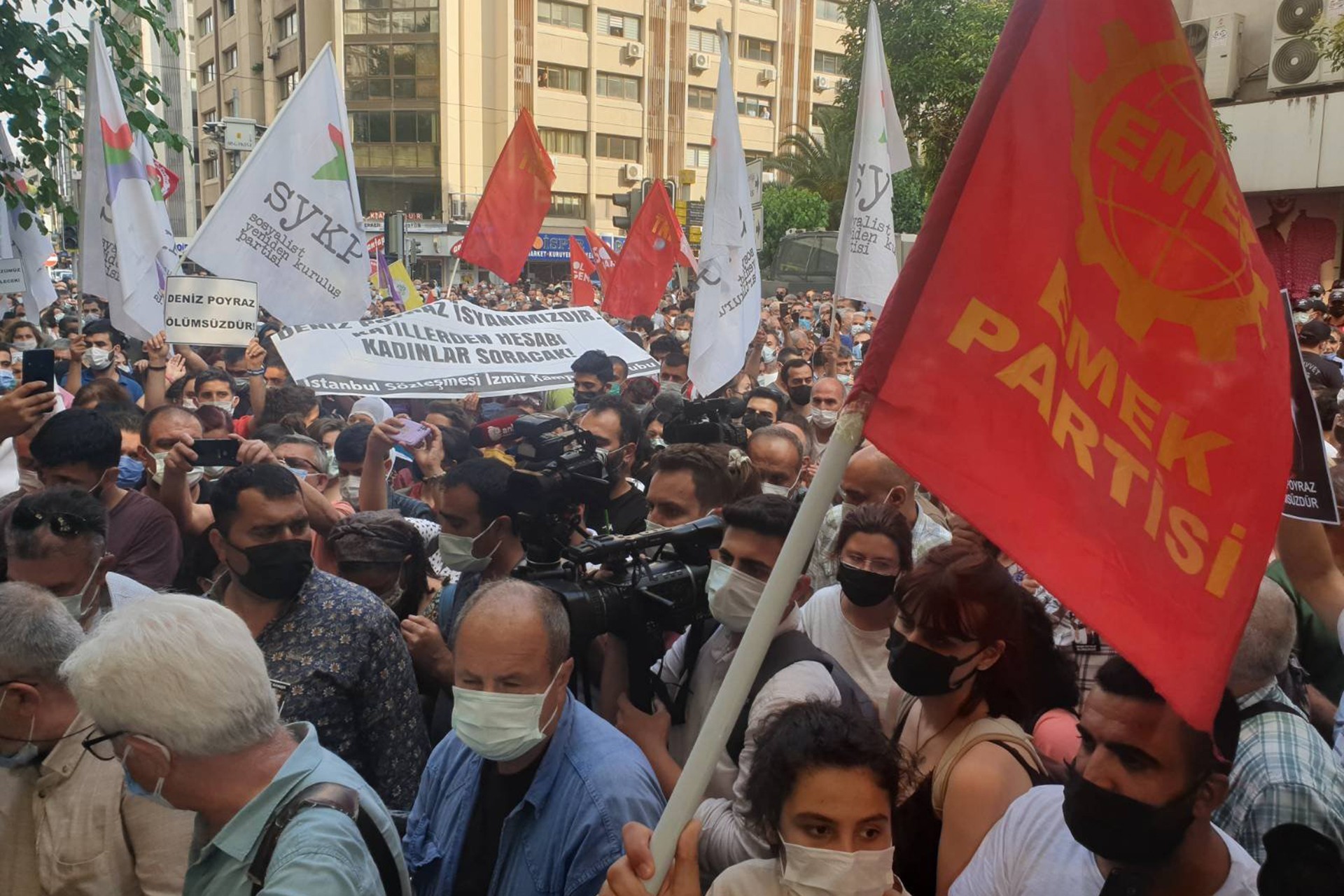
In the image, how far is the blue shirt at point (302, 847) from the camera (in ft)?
6.57

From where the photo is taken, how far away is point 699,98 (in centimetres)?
5497

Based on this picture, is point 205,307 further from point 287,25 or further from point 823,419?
point 287,25

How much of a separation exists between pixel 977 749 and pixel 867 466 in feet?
7.24

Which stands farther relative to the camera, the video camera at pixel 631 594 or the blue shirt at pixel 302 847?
the video camera at pixel 631 594

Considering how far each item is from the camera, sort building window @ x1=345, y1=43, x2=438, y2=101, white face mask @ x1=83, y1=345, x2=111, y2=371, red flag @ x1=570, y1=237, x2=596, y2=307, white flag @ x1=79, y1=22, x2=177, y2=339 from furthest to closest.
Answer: building window @ x1=345, y1=43, x2=438, y2=101, red flag @ x1=570, y1=237, x2=596, y2=307, white face mask @ x1=83, y1=345, x2=111, y2=371, white flag @ x1=79, y1=22, x2=177, y2=339

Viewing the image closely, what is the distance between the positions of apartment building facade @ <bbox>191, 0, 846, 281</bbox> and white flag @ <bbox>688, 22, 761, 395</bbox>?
123 ft

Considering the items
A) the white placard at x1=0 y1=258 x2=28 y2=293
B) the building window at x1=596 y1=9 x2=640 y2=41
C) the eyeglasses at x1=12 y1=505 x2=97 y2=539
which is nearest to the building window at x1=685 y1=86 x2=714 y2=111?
the building window at x1=596 y1=9 x2=640 y2=41

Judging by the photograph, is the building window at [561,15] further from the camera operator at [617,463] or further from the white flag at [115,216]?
the camera operator at [617,463]

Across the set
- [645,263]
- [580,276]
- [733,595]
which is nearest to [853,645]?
[733,595]

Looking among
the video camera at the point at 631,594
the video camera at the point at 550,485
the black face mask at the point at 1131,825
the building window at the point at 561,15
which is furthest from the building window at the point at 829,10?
the black face mask at the point at 1131,825

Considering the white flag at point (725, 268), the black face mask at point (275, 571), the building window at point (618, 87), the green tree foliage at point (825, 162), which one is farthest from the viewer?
the building window at point (618, 87)

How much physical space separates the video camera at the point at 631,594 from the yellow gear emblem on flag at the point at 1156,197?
1428 mm

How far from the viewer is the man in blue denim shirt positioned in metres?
2.52

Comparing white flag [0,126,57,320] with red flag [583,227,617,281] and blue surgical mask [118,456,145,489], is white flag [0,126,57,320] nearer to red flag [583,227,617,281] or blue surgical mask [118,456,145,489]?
blue surgical mask [118,456,145,489]
